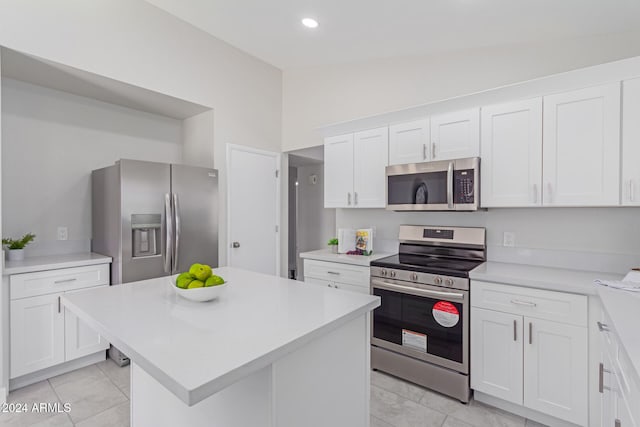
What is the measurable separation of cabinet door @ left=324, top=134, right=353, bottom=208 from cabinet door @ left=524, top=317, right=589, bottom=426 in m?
1.93

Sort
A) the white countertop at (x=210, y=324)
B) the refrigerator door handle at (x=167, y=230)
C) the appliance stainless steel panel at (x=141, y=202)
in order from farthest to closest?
1. the refrigerator door handle at (x=167, y=230)
2. the appliance stainless steel panel at (x=141, y=202)
3. the white countertop at (x=210, y=324)

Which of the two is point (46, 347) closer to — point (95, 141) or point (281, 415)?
point (95, 141)

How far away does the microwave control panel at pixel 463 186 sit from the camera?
98.8 inches

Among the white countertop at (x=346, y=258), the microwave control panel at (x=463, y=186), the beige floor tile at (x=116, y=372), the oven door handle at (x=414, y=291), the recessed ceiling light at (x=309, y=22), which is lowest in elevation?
the beige floor tile at (x=116, y=372)

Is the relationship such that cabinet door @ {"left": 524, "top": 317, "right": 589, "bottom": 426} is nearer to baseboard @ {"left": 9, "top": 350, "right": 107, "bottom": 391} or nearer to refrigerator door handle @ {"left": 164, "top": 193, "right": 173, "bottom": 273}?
refrigerator door handle @ {"left": 164, "top": 193, "right": 173, "bottom": 273}

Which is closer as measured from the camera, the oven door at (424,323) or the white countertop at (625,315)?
the white countertop at (625,315)

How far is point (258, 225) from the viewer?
13.4ft

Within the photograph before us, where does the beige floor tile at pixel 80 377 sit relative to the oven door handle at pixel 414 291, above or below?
below

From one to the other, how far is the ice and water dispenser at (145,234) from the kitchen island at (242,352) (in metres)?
1.28

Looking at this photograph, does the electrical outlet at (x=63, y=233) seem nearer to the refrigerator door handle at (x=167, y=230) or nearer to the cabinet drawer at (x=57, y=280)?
the cabinet drawer at (x=57, y=280)

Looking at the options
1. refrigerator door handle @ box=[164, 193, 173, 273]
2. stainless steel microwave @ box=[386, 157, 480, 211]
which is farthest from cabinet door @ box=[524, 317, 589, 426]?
refrigerator door handle @ box=[164, 193, 173, 273]

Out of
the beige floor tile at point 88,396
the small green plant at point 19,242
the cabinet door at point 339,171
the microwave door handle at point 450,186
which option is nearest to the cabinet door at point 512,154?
the microwave door handle at point 450,186

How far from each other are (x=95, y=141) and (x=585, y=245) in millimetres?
4532

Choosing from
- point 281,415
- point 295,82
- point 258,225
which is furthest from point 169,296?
point 295,82
